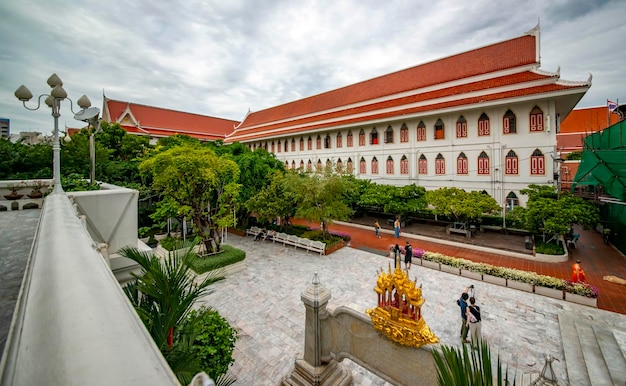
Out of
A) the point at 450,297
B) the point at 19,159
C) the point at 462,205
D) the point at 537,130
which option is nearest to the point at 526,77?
the point at 537,130

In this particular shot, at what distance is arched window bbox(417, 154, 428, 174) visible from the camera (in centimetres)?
1895

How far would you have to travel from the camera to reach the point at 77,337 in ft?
2.42

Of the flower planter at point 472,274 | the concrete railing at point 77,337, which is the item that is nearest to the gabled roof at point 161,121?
the flower planter at point 472,274

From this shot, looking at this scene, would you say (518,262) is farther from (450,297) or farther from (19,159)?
(19,159)

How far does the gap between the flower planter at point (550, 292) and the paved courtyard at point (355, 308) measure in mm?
207

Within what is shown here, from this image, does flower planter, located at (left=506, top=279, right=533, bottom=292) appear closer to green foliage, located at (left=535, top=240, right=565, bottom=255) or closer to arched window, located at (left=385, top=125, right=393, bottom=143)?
green foliage, located at (left=535, top=240, right=565, bottom=255)

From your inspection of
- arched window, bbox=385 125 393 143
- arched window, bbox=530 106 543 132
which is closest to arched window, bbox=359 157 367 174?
arched window, bbox=385 125 393 143

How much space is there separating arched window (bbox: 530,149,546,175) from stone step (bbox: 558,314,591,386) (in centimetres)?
1026

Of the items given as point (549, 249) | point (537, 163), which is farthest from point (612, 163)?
point (537, 163)

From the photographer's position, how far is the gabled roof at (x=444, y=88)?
15.3m

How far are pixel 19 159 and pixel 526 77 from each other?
26282 millimetres

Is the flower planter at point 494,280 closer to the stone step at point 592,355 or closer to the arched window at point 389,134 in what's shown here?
the stone step at point 592,355

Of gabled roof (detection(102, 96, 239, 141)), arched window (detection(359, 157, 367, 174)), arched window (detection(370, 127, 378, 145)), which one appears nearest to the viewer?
arched window (detection(370, 127, 378, 145))

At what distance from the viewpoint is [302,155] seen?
27.5 m
